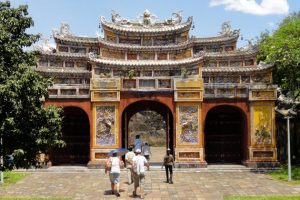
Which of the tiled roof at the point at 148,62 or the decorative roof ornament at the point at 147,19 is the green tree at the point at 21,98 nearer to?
the tiled roof at the point at 148,62

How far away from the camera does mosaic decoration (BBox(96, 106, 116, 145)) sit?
23.8 metres

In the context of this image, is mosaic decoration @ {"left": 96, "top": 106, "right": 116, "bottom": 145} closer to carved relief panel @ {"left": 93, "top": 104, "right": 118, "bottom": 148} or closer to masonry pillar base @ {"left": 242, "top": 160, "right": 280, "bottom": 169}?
carved relief panel @ {"left": 93, "top": 104, "right": 118, "bottom": 148}

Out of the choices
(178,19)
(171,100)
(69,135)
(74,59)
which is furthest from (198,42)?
(69,135)

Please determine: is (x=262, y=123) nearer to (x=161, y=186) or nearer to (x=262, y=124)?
(x=262, y=124)

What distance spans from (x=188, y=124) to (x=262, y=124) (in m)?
4.21

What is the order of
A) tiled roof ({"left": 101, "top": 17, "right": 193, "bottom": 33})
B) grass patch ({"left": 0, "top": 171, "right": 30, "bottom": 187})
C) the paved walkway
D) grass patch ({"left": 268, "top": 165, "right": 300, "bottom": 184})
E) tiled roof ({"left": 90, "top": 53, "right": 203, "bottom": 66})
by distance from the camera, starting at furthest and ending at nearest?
tiled roof ({"left": 101, "top": 17, "right": 193, "bottom": 33}) → tiled roof ({"left": 90, "top": 53, "right": 203, "bottom": 66}) → grass patch ({"left": 268, "top": 165, "right": 300, "bottom": 184}) → grass patch ({"left": 0, "top": 171, "right": 30, "bottom": 187}) → the paved walkway

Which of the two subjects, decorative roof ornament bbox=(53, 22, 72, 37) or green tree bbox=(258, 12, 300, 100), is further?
decorative roof ornament bbox=(53, 22, 72, 37)

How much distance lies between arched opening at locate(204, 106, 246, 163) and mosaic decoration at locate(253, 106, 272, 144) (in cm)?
199

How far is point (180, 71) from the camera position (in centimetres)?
2478

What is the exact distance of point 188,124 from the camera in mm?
24094

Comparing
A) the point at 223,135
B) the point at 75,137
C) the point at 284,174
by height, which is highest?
the point at 223,135

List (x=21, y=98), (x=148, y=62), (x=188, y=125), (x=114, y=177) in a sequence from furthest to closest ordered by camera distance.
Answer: (x=148, y=62), (x=188, y=125), (x=114, y=177), (x=21, y=98)

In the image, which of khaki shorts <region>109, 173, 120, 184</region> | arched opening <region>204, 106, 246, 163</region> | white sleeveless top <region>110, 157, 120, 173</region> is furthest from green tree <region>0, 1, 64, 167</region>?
arched opening <region>204, 106, 246, 163</region>

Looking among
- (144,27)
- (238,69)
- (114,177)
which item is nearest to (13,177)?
(114,177)
